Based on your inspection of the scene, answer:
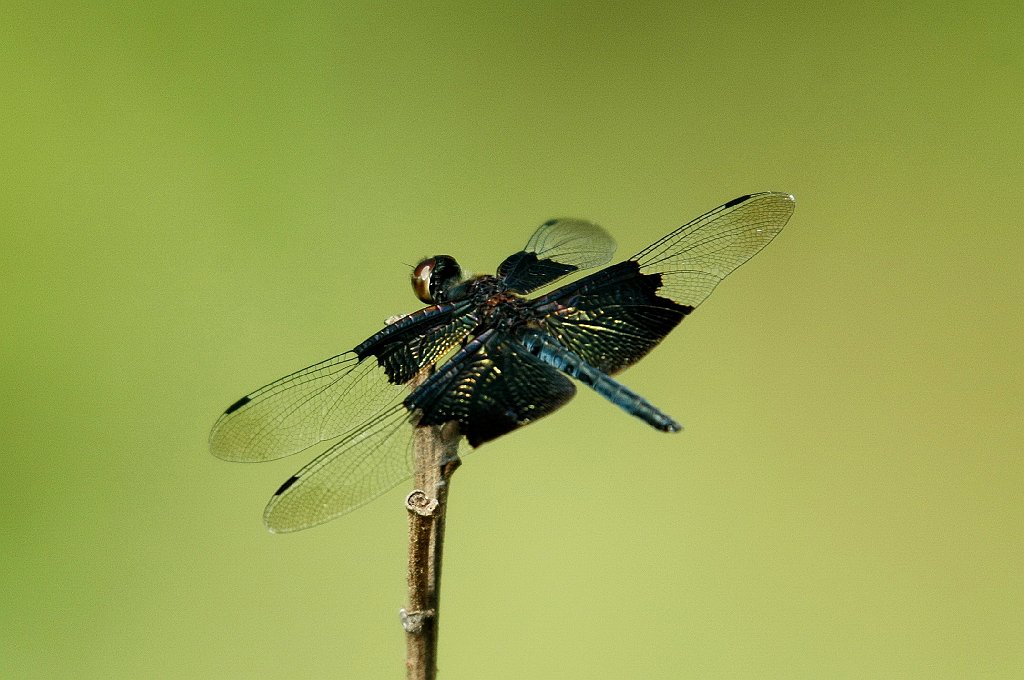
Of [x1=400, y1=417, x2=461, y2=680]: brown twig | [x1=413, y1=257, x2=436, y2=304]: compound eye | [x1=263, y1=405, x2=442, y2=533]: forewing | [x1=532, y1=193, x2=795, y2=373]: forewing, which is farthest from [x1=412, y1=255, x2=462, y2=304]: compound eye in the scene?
[x1=400, y1=417, x2=461, y2=680]: brown twig

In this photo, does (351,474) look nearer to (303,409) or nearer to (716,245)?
(303,409)

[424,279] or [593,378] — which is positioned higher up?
[424,279]

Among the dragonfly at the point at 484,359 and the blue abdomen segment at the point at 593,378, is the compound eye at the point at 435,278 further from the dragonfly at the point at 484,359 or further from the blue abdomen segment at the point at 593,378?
the blue abdomen segment at the point at 593,378

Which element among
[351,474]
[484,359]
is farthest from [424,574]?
[484,359]

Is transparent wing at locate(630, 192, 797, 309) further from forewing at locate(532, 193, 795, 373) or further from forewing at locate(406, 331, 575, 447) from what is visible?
forewing at locate(406, 331, 575, 447)

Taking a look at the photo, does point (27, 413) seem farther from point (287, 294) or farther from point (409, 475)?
point (409, 475)

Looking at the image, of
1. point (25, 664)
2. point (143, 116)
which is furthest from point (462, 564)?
point (143, 116)

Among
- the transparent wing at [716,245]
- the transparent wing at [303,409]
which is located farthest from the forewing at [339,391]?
the transparent wing at [716,245]

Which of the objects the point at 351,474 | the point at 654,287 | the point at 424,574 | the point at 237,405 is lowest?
the point at 424,574
